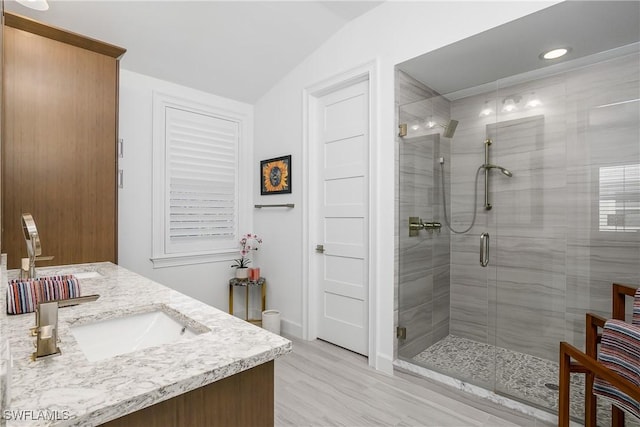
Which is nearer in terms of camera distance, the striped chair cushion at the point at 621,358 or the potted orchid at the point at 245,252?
the striped chair cushion at the point at 621,358

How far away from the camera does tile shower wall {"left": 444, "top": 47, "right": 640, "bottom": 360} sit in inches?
73.0

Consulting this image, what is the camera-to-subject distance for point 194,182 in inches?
128

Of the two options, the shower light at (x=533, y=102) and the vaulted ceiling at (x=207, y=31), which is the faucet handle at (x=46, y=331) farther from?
the shower light at (x=533, y=102)

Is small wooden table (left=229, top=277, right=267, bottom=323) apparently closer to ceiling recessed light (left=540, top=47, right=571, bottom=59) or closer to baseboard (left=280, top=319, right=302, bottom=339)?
baseboard (left=280, top=319, right=302, bottom=339)

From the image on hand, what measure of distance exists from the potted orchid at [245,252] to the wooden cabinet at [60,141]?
1318mm

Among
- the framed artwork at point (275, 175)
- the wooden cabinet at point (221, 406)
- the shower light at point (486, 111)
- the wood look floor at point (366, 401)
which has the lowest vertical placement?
the wood look floor at point (366, 401)

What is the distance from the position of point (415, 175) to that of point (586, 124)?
1072 mm

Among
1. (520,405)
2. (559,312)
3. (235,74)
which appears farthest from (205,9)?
(520,405)

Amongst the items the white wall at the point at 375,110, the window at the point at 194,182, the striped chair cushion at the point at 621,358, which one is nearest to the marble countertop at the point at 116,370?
the striped chair cushion at the point at 621,358

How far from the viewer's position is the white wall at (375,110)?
2160 millimetres

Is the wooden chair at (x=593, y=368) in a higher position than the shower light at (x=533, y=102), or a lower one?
lower

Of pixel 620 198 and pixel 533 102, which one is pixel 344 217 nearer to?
pixel 533 102

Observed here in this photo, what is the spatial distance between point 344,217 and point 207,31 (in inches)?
73.1

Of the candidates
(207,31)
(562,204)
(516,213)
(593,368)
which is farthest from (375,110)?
(593,368)
